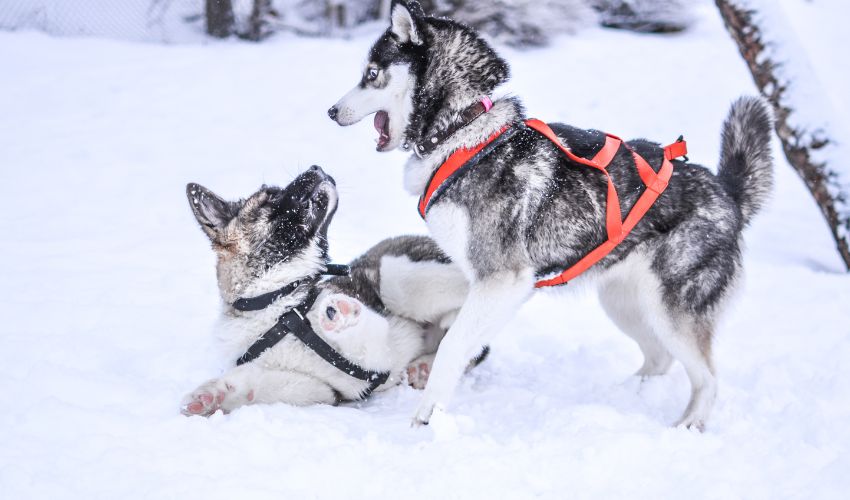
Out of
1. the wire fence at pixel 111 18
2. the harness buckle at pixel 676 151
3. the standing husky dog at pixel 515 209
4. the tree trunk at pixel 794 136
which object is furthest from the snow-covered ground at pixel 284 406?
the wire fence at pixel 111 18

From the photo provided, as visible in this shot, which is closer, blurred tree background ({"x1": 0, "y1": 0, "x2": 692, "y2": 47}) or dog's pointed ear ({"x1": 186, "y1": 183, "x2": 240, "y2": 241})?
dog's pointed ear ({"x1": 186, "y1": 183, "x2": 240, "y2": 241})

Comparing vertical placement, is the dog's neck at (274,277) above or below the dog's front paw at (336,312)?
below

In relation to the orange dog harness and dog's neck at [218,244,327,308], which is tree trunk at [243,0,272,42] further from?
the orange dog harness

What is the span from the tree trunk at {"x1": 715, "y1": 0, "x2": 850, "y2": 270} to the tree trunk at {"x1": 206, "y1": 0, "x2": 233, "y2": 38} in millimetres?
7343

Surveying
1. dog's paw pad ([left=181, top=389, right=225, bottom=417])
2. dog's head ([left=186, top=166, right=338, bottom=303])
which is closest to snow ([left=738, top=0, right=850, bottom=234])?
dog's head ([left=186, top=166, right=338, bottom=303])

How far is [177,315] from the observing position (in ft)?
13.2

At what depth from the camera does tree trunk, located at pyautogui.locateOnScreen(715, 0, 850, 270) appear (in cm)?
534

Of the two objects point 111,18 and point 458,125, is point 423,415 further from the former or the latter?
point 111,18

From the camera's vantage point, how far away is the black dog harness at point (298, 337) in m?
3.09

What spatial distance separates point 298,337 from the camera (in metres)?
3.11

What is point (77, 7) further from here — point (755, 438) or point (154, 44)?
point (755, 438)

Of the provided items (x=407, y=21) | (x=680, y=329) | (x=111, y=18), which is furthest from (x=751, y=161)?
(x=111, y=18)

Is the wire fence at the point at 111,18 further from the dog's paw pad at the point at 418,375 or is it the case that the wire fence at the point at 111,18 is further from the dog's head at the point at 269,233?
the dog's paw pad at the point at 418,375

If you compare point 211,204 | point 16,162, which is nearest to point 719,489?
point 211,204
